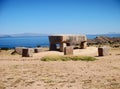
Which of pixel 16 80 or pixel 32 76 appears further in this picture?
pixel 32 76

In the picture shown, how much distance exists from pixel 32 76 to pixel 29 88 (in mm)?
2283

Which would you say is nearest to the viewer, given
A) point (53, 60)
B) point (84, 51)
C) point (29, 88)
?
point (29, 88)

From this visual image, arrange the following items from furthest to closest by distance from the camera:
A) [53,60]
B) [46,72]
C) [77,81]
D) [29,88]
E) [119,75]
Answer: [53,60]
[46,72]
[119,75]
[77,81]
[29,88]

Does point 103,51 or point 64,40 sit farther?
point 64,40

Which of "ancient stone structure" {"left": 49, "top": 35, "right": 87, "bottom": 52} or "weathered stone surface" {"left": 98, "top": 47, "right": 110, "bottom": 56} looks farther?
"ancient stone structure" {"left": 49, "top": 35, "right": 87, "bottom": 52}

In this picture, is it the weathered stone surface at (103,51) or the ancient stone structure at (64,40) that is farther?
the ancient stone structure at (64,40)

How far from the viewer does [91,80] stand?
35.7ft

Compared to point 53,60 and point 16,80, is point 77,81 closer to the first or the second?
point 16,80

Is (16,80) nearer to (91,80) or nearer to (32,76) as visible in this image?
(32,76)

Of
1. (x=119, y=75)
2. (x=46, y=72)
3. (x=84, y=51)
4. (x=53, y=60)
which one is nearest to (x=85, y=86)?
(x=119, y=75)

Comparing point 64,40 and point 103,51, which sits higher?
point 64,40

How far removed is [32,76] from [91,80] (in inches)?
110

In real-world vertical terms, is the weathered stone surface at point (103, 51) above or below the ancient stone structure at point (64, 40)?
below

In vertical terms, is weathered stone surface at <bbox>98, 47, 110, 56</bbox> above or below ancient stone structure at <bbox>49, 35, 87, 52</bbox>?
below
